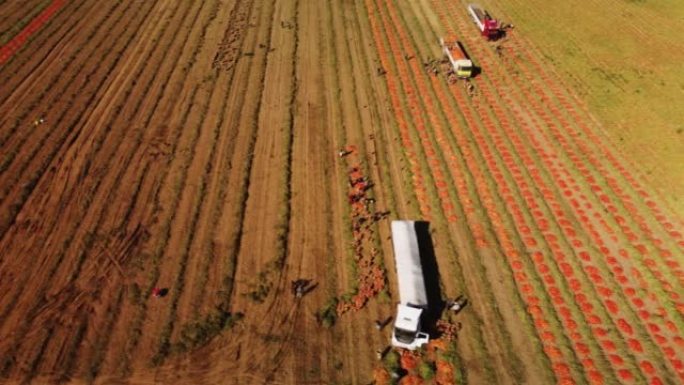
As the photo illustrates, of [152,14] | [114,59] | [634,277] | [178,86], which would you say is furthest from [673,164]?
[152,14]

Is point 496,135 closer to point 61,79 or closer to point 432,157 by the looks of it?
point 432,157

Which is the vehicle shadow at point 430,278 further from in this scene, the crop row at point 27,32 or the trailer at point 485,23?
the crop row at point 27,32

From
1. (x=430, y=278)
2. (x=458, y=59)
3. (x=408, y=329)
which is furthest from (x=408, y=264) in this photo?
(x=458, y=59)

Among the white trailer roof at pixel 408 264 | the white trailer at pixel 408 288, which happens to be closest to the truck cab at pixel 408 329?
the white trailer at pixel 408 288

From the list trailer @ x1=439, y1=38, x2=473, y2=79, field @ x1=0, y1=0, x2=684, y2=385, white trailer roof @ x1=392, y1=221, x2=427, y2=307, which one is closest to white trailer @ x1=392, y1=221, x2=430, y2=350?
white trailer roof @ x1=392, y1=221, x2=427, y2=307

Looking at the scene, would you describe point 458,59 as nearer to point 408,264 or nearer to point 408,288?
point 408,264

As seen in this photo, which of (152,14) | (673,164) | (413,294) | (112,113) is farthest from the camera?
(152,14)
